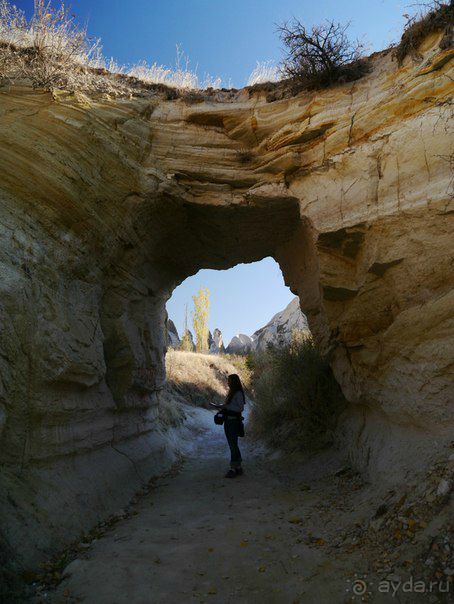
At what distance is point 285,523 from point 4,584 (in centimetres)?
265

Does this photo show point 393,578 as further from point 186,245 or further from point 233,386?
point 186,245

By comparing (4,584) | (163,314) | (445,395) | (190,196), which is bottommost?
(4,584)

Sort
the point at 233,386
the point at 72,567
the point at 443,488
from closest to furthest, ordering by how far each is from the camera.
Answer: the point at 443,488 → the point at 72,567 → the point at 233,386

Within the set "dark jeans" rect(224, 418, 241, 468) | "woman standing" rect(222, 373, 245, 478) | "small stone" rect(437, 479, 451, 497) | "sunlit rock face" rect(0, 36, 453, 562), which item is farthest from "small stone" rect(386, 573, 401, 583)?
"woman standing" rect(222, 373, 245, 478)

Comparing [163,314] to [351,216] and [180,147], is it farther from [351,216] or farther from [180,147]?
[351,216]

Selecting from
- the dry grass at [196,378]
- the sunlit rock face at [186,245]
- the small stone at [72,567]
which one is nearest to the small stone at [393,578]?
the sunlit rock face at [186,245]

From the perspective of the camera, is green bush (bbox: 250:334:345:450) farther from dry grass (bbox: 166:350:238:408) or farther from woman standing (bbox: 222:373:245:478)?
dry grass (bbox: 166:350:238:408)

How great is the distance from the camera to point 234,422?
725cm

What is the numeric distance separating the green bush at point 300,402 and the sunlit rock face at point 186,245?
76 cm

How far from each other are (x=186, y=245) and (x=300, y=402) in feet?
12.5

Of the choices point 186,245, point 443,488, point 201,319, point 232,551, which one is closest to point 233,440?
point 232,551

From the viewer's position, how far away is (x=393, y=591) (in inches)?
103

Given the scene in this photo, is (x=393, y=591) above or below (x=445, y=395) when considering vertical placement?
below

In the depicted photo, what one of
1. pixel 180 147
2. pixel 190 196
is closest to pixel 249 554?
pixel 190 196
